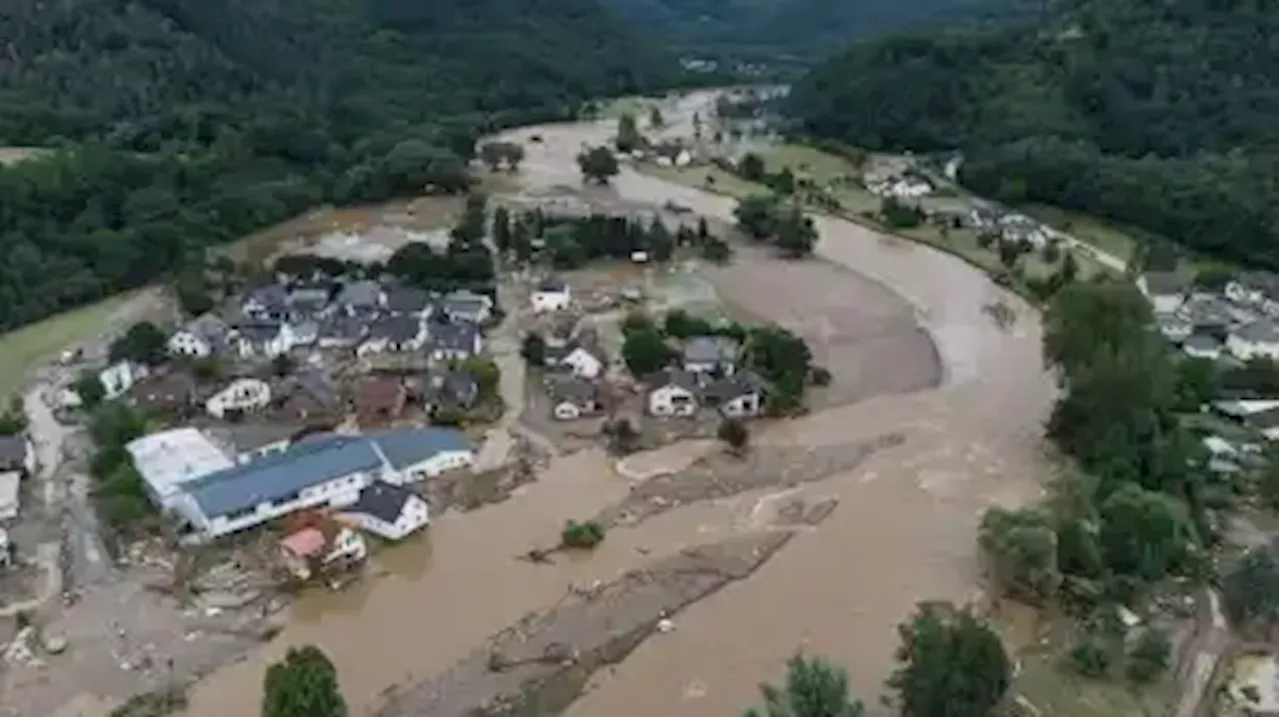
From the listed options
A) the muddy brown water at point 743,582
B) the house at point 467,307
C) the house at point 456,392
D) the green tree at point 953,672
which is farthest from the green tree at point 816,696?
the house at point 467,307

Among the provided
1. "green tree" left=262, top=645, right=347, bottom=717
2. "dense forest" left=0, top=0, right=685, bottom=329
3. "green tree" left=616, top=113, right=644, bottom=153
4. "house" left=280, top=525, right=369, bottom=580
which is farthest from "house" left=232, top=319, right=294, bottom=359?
"green tree" left=616, top=113, right=644, bottom=153

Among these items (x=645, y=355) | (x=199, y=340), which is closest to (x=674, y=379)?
(x=645, y=355)

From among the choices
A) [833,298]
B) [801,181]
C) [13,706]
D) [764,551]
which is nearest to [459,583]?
[764,551]

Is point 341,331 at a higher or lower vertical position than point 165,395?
lower

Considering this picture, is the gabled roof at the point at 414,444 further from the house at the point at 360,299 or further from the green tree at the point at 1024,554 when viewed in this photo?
the green tree at the point at 1024,554

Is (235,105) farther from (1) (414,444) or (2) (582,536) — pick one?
(2) (582,536)

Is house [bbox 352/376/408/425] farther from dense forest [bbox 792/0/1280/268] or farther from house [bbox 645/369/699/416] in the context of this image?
dense forest [bbox 792/0/1280/268]
